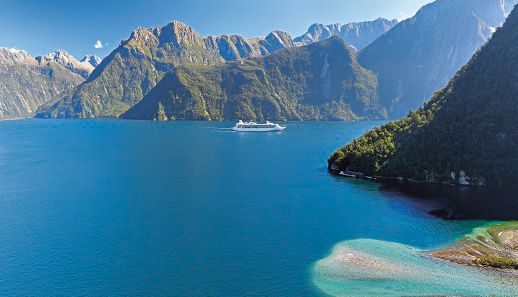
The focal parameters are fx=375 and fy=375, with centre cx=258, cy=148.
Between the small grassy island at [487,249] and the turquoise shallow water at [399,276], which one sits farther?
the small grassy island at [487,249]

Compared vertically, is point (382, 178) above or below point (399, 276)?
above

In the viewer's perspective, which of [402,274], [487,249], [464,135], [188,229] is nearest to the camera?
[402,274]

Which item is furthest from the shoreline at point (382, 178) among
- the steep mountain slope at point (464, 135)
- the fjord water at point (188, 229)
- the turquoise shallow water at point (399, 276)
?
the turquoise shallow water at point (399, 276)

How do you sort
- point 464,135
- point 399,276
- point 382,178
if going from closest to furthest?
point 399,276, point 464,135, point 382,178

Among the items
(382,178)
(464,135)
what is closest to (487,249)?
(382,178)

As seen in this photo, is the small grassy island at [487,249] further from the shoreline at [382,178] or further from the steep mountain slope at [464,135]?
the steep mountain slope at [464,135]

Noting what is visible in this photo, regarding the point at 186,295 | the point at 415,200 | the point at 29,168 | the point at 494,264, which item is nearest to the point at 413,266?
the point at 494,264

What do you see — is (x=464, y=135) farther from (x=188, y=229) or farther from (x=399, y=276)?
(x=188, y=229)
